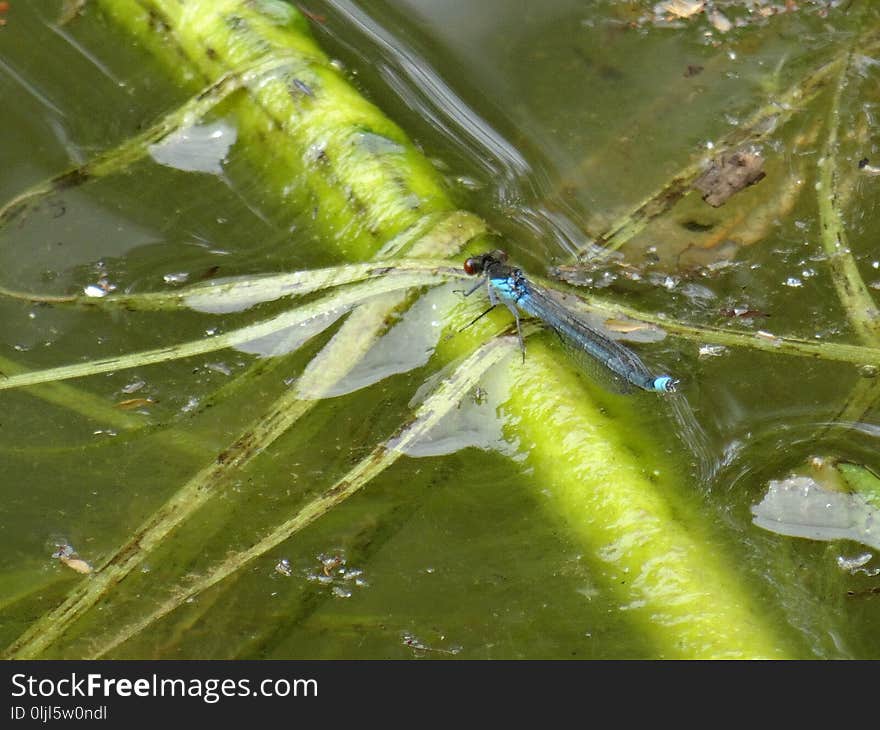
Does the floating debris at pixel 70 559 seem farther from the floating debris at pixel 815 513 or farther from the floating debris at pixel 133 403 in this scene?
the floating debris at pixel 815 513

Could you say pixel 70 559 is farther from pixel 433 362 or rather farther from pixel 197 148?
pixel 197 148

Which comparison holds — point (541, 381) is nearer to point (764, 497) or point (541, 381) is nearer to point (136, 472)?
point (764, 497)

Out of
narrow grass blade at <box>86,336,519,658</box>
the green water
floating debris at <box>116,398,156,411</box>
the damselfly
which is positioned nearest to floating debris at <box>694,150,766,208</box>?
the green water

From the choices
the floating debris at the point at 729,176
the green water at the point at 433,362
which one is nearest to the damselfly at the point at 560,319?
the green water at the point at 433,362

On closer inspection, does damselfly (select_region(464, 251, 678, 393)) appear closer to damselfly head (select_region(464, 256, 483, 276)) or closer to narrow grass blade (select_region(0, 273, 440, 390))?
damselfly head (select_region(464, 256, 483, 276))
